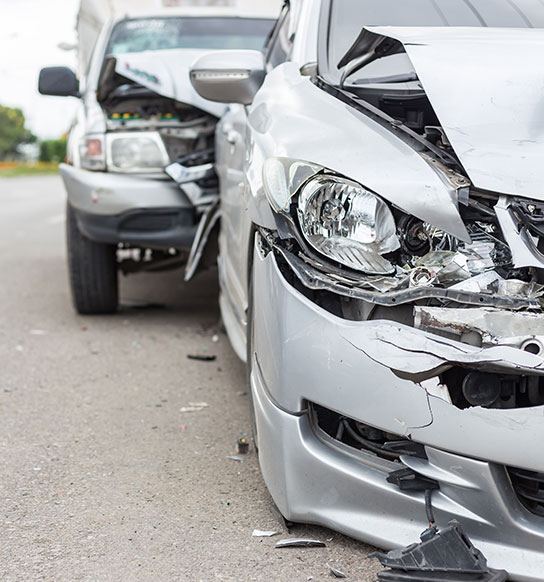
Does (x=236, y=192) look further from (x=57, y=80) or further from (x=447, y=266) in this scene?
(x=57, y=80)

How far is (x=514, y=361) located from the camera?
1.99 m

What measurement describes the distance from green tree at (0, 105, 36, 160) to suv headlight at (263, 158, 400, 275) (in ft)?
251

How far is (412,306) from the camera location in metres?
2.18

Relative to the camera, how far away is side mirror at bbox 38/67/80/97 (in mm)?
5570

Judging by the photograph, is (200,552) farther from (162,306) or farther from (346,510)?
(162,306)

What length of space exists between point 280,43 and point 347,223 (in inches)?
72.5

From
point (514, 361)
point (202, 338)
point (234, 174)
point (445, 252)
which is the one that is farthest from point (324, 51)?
point (202, 338)

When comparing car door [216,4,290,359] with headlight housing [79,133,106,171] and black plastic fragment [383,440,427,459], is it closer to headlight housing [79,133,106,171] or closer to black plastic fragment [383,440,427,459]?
headlight housing [79,133,106,171]

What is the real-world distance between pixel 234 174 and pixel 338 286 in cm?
167

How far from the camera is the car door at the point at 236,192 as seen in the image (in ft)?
10.6

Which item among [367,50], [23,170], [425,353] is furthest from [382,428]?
[23,170]

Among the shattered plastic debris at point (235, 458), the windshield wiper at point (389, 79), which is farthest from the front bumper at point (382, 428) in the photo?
the windshield wiper at point (389, 79)

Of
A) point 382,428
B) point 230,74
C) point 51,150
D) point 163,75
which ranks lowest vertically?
point 51,150

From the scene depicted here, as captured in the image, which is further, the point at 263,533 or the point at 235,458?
the point at 235,458
